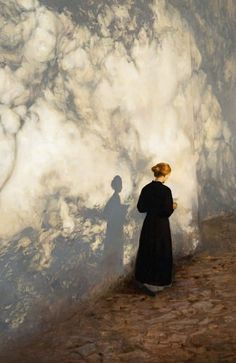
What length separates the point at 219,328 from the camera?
4.57 m

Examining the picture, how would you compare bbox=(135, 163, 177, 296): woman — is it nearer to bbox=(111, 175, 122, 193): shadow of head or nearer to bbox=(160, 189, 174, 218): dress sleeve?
bbox=(160, 189, 174, 218): dress sleeve

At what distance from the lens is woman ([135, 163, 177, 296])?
5539 millimetres

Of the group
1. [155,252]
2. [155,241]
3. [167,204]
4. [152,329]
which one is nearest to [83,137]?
[167,204]

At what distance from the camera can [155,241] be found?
5605mm

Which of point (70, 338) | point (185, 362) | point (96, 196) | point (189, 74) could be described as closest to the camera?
point (185, 362)

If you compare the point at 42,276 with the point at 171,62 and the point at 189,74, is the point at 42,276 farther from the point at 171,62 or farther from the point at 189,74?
the point at 189,74

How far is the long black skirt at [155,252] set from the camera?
5605 millimetres

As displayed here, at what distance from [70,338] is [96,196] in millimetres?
1867

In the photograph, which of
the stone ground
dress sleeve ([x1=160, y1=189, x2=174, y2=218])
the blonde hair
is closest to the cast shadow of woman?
the stone ground

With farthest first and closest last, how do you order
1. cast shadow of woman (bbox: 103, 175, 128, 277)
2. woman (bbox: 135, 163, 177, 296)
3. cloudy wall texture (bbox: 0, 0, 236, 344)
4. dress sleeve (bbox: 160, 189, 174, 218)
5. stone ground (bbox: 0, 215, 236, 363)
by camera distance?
cast shadow of woman (bbox: 103, 175, 128, 277) → woman (bbox: 135, 163, 177, 296) → dress sleeve (bbox: 160, 189, 174, 218) → cloudy wall texture (bbox: 0, 0, 236, 344) → stone ground (bbox: 0, 215, 236, 363)

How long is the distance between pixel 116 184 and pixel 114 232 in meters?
0.70

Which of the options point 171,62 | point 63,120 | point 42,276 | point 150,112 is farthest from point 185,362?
point 171,62

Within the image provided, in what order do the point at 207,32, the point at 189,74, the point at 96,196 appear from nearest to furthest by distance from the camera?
the point at 96,196
the point at 189,74
the point at 207,32

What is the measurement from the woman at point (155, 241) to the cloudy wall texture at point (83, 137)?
456 mm
